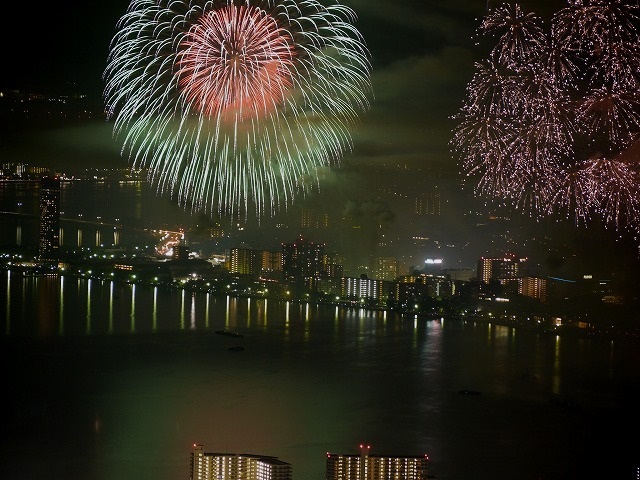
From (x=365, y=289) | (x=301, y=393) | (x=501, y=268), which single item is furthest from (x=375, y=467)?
(x=501, y=268)

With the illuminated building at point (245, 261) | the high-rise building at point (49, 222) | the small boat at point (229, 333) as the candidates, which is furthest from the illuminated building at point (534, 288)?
the high-rise building at point (49, 222)

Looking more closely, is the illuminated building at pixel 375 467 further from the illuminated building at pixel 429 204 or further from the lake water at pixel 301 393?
the illuminated building at pixel 429 204

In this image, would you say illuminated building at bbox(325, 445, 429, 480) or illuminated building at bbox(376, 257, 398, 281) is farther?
illuminated building at bbox(376, 257, 398, 281)

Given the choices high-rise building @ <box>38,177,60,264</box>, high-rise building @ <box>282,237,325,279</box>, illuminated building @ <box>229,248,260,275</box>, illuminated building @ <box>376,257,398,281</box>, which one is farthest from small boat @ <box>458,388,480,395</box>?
high-rise building @ <box>38,177,60,264</box>

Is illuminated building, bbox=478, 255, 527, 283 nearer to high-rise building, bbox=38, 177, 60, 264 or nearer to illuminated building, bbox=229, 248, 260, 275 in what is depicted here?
illuminated building, bbox=229, 248, 260, 275

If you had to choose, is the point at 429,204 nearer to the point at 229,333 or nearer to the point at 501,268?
the point at 501,268

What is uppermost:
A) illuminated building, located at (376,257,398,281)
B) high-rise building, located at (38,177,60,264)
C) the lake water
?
high-rise building, located at (38,177,60,264)
